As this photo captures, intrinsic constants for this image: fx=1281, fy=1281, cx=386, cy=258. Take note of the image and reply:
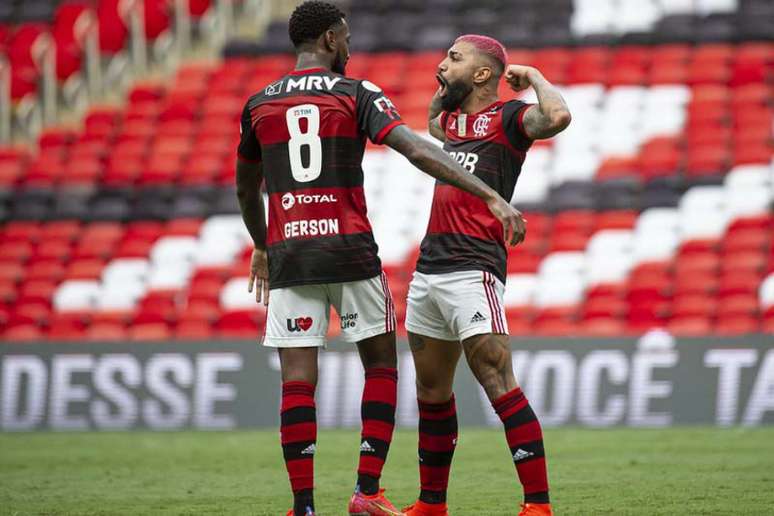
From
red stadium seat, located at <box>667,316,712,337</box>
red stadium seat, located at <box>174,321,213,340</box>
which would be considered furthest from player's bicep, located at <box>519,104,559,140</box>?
red stadium seat, located at <box>174,321,213,340</box>

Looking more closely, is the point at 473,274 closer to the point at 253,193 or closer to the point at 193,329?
the point at 253,193

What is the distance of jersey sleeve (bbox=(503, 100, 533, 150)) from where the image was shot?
609cm

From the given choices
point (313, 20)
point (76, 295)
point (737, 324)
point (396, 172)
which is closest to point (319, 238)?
point (313, 20)

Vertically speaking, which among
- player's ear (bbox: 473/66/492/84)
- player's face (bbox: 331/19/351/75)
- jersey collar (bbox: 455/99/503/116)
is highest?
player's face (bbox: 331/19/351/75)

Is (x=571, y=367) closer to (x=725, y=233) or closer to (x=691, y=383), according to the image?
(x=691, y=383)

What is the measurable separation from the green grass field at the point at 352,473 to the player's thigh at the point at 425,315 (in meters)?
0.98

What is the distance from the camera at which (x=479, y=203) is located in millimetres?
6156

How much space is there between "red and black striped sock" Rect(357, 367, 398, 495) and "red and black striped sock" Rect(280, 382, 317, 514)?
0.84ft

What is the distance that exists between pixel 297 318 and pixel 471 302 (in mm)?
814

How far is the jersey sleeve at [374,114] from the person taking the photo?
18.9 ft

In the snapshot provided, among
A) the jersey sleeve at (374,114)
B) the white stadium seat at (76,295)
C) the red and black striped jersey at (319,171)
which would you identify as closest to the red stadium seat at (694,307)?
the white stadium seat at (76,295)

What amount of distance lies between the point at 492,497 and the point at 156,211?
987cm

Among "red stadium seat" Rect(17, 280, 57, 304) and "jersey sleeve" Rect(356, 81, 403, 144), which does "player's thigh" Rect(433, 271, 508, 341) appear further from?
"red stadium seat" Rect(17, 280, 57, 304)

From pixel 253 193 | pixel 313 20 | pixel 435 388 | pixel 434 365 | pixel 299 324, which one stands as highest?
pixel 313 20
